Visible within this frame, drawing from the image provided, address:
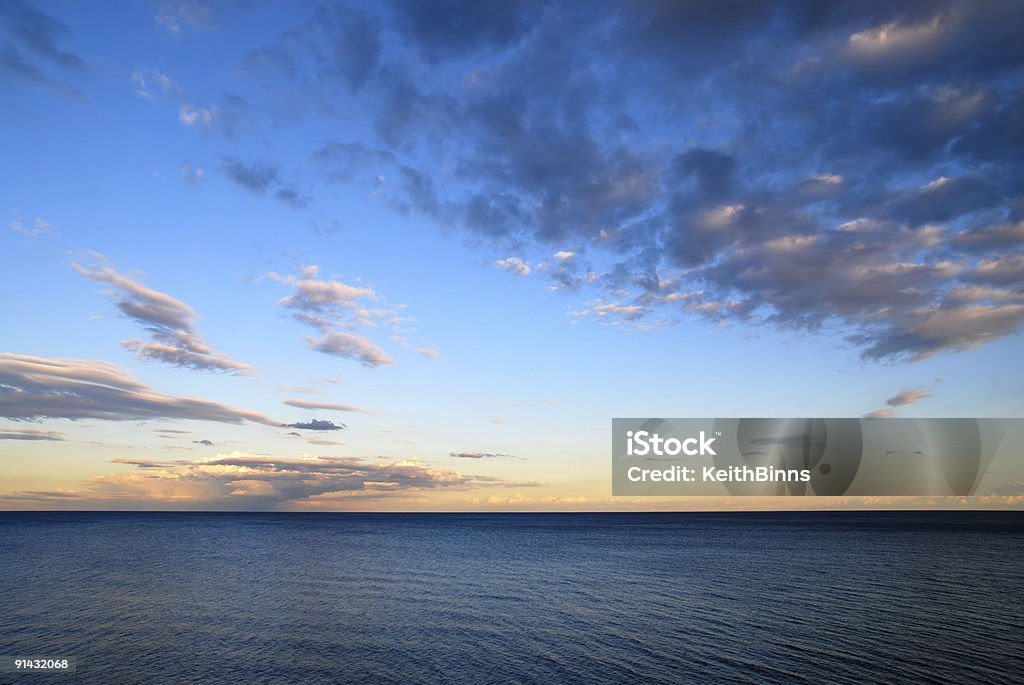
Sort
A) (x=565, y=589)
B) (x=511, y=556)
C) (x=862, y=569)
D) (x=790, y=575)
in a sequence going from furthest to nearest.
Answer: (x=511, y=556), (x=862, y=569), (x=790, y=575), (x=565, y=589)

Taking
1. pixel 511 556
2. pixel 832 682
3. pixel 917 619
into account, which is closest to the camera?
pixel 832 682

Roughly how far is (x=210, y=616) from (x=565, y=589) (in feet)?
119

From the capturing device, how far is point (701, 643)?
135ft

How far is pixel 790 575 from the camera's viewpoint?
3024 inches

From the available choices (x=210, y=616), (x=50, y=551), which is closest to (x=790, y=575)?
(x=210, y=616)

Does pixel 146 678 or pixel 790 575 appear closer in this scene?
pixel 146 678

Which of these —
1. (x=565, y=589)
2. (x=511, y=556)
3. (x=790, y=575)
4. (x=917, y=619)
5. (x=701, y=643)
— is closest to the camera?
(x=701, y=643)

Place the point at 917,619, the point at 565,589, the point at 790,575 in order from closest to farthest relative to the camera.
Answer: the point at 917,619
the point at 565,589
the point at 790,575

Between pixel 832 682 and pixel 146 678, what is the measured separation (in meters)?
39.5

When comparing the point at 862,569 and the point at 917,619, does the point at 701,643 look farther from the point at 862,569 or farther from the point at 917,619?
the point at 862,569

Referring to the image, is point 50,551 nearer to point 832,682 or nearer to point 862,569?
point 832,682

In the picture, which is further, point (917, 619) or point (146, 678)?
point (917, 619)

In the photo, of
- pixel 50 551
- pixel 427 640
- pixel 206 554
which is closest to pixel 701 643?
pixel 427 640

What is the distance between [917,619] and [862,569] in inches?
1596
